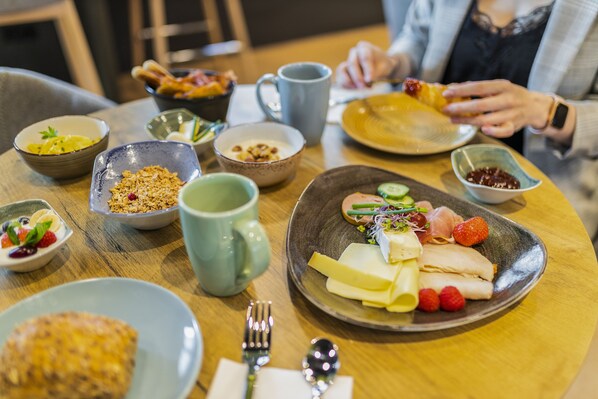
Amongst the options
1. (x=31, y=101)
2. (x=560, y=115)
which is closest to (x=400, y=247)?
(x=560, y=115)

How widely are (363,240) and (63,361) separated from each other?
27.0 inches

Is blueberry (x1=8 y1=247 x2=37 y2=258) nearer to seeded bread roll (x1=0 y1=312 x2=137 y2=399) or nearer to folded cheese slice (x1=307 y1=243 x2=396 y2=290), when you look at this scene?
seeded bread roll (x1=0 y1=312 x2=137 y2=399)

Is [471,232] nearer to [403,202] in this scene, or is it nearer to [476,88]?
[403,202]

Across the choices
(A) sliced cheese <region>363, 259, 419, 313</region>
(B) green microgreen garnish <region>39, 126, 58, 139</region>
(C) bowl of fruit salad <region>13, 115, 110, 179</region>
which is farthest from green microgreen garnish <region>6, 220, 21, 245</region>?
(A) sliced cheese <region>363, 259, 419, 313</region>

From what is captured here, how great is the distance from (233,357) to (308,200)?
477 mm

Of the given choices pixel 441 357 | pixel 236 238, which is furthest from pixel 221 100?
pixel 441 357

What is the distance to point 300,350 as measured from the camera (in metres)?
0.87

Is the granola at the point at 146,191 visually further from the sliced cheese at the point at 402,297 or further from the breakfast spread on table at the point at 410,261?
the sliced cheese at the point at 402,297

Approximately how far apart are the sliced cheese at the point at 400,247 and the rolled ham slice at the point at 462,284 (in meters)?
0.06

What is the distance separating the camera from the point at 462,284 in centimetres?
97

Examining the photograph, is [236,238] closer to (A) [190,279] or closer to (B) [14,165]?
(A) [190,279]

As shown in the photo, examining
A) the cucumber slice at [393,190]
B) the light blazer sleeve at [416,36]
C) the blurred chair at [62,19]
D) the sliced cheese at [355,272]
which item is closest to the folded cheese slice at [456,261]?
the sliced cheese at [355,272]

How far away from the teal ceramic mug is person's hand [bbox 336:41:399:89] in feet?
3.19

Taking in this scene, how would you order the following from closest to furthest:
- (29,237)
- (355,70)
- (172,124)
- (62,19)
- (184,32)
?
1. (29,237)
2. (172,124)
3. (355,70)
4. (62,19)
5. (184,32)
